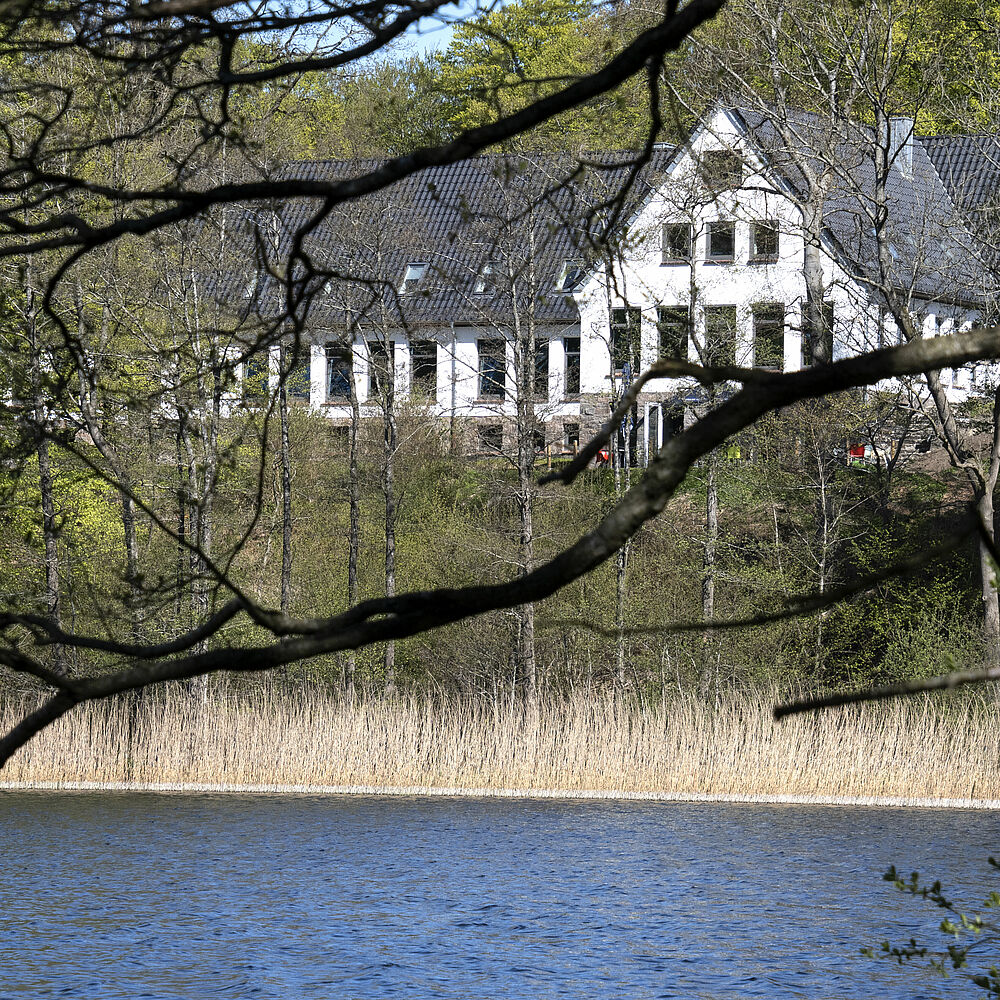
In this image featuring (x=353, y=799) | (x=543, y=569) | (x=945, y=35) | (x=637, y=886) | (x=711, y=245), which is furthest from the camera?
(x=711, y=245)

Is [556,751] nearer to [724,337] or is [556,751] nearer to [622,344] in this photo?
[724,337]

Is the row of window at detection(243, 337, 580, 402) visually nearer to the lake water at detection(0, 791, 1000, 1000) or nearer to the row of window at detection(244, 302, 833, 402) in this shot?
the row of window at detection(244, 302, 833, 402)

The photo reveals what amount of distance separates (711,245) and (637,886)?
22173 mm

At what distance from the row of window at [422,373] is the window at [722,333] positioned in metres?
2.56

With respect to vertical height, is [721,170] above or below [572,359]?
above

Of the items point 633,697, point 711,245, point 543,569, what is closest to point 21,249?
point 543,569

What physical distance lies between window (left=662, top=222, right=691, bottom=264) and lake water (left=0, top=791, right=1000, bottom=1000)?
33.5ft

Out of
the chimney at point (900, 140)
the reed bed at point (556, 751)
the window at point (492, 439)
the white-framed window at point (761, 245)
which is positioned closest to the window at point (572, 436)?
the window at point (492, 439)

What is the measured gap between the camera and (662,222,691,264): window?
23.5m

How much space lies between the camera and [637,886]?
12609mm

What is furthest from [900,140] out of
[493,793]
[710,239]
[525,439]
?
[493,793]

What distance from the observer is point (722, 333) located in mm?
22688

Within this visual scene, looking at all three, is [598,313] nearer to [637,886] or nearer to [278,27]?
[637,886]

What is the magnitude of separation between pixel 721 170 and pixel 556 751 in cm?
856
